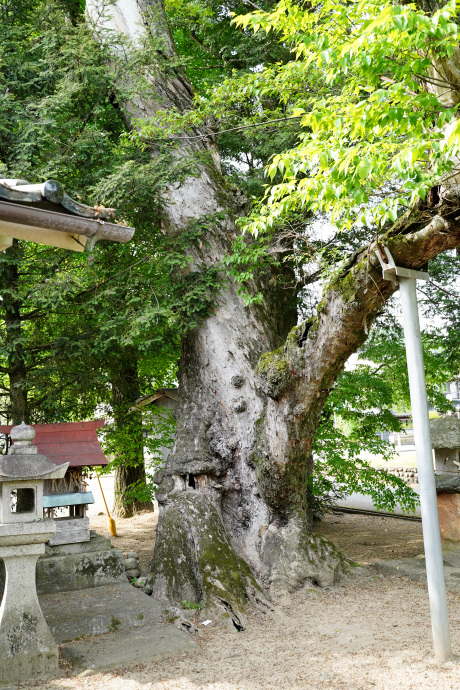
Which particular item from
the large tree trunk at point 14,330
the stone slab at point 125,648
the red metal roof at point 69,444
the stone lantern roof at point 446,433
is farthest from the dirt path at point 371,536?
the large tree trunk at point 14,330

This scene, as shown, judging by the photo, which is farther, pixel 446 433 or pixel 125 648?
pixel 446 433

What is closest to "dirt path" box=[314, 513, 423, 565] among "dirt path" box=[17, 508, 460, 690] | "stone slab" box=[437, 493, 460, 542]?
"stone slab" box=[437, 493, 460, 542]

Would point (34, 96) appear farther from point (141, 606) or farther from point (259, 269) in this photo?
point (141, 606)

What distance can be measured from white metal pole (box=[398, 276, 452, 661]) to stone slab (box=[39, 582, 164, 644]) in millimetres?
2947

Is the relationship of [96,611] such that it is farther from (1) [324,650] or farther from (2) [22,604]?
(1) [324,650]

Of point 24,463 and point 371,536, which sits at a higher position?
point 24,463

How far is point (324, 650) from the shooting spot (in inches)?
206

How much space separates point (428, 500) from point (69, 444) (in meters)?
4.56

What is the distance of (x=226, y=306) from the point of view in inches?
323

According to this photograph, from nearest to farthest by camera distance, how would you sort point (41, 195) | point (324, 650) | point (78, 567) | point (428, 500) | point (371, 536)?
point (41, 195) < point (428, 500) < point (324, 650) < point (78, 567) < point (371, 536)

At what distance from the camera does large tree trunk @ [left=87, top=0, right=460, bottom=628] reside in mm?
6270

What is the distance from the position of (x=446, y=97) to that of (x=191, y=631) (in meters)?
5.63

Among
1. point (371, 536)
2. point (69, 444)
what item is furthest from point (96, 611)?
point (371, 536)

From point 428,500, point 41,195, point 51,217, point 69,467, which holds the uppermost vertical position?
point 41,195
